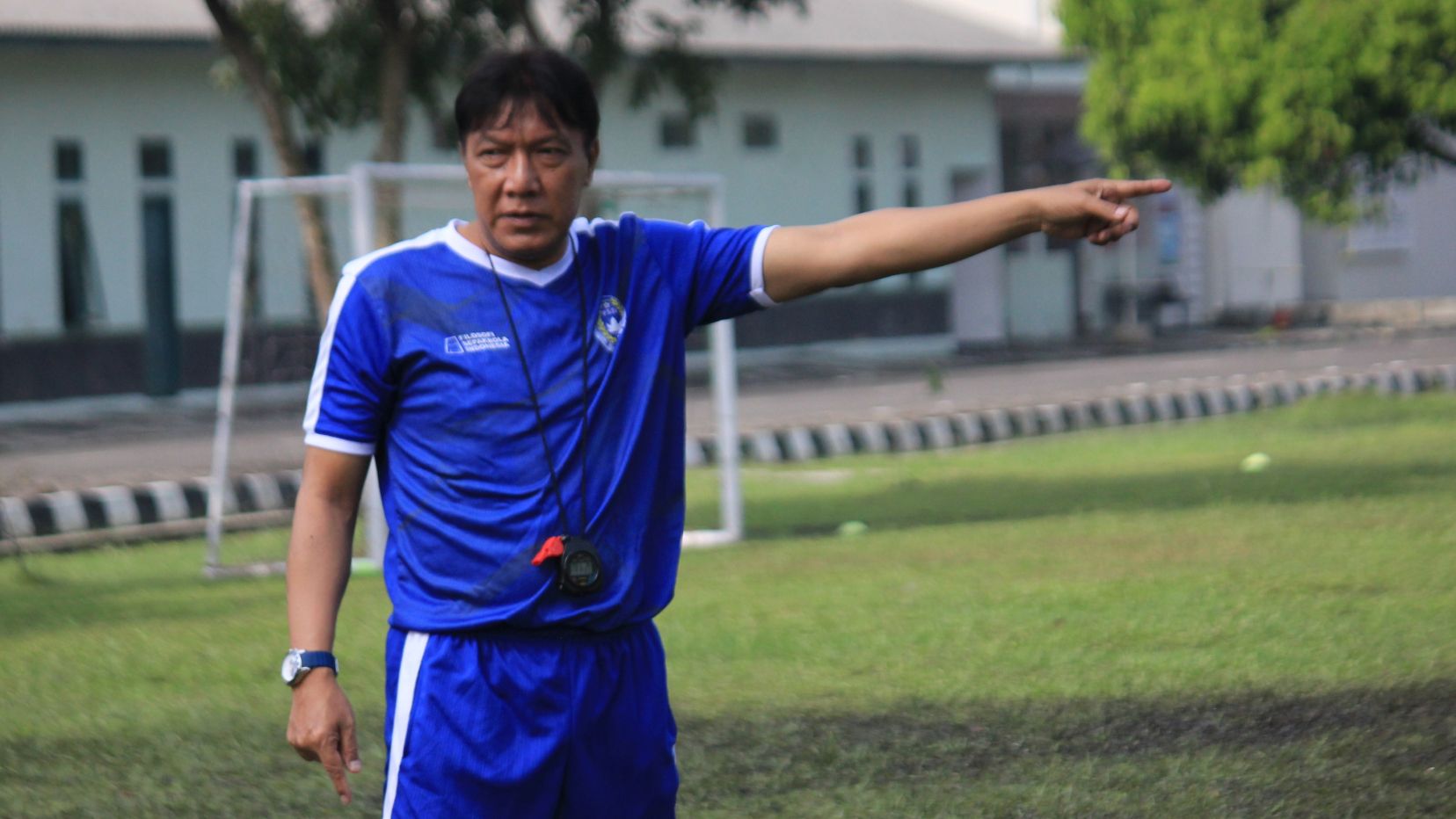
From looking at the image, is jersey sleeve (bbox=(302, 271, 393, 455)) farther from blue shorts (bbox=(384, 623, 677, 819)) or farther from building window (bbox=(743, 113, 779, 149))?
building window (bbox=(743, 113, 779, 149))

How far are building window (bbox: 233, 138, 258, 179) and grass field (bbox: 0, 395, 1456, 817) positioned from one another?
15922 millimetres

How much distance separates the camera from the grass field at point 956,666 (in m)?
5.55

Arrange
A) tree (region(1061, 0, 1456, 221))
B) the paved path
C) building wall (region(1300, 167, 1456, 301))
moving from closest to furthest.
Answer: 1. the paved path
2. tree (region(1061, 0, 1456, 221))
3. building wall (region(1300, 167, 1456, 301))

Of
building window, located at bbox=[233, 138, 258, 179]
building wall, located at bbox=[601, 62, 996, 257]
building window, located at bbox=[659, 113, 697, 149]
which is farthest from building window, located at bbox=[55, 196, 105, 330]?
building window, located at bbox=[659, 113, 697, 149]

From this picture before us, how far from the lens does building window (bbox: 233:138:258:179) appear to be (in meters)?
27.7

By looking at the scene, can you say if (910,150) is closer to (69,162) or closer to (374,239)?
(69,162)

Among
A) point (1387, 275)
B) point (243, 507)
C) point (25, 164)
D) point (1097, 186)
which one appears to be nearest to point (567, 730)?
point (1097, 186)

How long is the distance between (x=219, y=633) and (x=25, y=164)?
18.6 metres

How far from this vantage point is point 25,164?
25.6 metres

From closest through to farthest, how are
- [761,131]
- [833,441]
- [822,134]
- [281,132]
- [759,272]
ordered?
[759,272] < [281,132] < [833,441] < [761,131] < [822,134]

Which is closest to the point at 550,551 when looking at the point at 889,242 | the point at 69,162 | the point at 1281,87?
the point at 889,242

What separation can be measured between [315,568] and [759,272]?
88 cm

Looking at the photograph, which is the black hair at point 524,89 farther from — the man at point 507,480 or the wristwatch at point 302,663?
the wristwatch at point 302,663

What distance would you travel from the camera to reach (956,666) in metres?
7.18
